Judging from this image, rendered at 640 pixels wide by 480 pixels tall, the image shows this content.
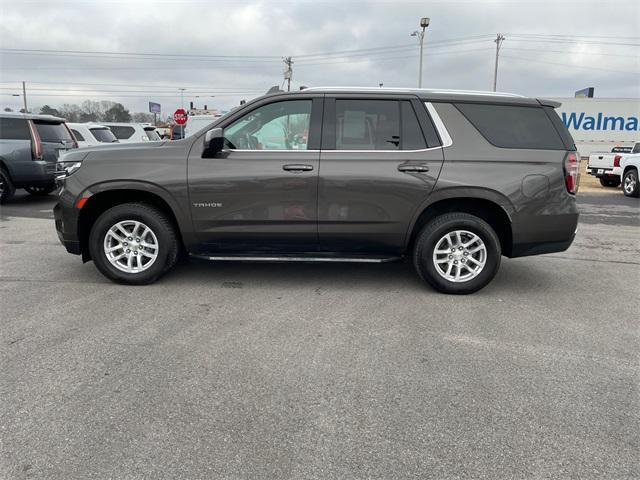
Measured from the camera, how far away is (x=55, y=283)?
16.4ft

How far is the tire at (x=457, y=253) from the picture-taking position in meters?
4.68

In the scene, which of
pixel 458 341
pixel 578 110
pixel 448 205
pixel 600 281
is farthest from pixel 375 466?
pixel 578 110

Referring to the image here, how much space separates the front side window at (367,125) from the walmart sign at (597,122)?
26.9 m

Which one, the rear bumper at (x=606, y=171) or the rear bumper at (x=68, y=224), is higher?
the rear bumper at (x=606, y=171)

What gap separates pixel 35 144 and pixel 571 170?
9.79 meters

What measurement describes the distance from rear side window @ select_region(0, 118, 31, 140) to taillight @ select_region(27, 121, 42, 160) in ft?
0.28

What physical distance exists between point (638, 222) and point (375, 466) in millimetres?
9810

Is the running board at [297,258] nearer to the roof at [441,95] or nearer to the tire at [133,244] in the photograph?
the tire at [133,244]

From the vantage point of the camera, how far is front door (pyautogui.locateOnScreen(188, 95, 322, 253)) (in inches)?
181

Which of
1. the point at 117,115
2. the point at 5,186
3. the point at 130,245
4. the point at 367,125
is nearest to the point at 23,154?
the point at 5,186

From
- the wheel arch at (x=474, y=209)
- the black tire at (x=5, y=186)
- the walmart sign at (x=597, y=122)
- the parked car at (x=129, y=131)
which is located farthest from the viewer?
the walmart sign at (x=597, y=122)

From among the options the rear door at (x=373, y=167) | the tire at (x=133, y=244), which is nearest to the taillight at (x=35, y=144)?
the tire at (x=133, y=244)

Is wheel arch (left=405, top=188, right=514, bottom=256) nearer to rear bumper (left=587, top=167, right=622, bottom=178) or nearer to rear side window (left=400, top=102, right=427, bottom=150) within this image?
rear side window (left=400, top=102, right=427, bottom=150)

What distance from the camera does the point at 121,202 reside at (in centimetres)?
496
